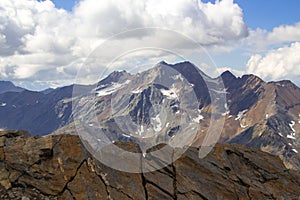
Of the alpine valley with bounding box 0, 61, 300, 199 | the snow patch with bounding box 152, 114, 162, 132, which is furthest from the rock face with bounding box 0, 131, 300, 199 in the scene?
the snow patch with bounding box 152, 114, 162, 132

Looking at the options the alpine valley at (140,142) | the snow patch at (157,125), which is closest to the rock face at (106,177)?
the alpine valley at (140,142)

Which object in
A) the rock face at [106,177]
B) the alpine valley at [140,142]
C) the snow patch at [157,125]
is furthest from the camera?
the rock face at [106,177]

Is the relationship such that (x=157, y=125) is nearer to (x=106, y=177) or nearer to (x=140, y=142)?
(x=140, y=142)

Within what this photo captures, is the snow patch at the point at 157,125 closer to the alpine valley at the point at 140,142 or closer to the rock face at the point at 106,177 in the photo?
the alpine valley at the point at 140,142

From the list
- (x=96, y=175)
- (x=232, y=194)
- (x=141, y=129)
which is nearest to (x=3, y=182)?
(x=96, y=175)

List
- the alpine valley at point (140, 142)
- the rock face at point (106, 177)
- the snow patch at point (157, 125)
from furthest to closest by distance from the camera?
the rock face at point (106, 177)
the snow patch at point (157, 125)
the alpine valley at point (140, 142)

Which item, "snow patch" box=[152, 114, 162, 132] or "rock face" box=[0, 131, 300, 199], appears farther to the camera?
"rock face" box=[0, 131, 300, 199]

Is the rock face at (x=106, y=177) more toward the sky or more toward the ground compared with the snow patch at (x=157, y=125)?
more toward the ground

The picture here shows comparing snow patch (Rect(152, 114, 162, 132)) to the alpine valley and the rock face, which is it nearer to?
the alpine valley

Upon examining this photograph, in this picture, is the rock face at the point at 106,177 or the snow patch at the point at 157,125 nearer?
the snow patch at the point at 157,125

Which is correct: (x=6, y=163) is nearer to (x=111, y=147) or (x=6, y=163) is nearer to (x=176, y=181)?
(x=111, y=147)
